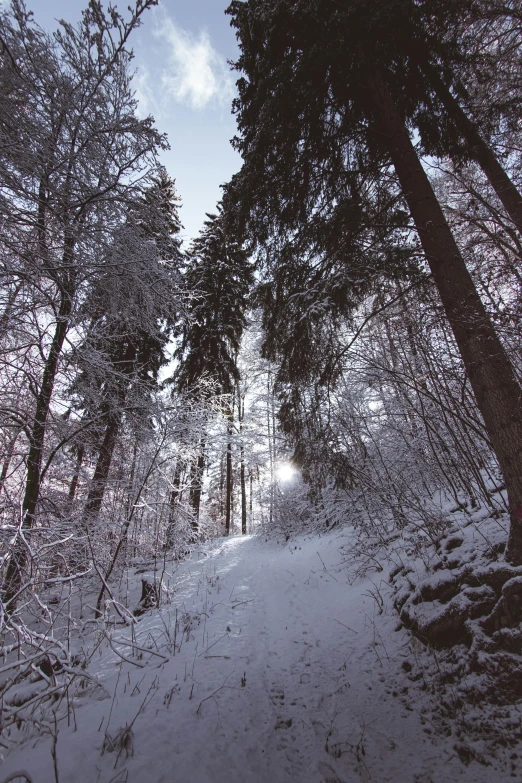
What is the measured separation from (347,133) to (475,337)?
3.87 metres

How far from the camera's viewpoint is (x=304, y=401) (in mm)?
5066

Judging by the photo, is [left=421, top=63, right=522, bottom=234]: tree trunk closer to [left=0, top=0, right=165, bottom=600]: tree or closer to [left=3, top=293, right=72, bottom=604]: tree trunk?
[left=0, top=0, right=165, bottom=600]: tree

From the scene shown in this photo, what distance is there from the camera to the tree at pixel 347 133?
3.41 metres

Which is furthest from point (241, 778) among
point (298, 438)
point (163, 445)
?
point (163, 445)

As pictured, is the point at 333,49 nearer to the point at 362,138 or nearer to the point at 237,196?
the point at 362,138

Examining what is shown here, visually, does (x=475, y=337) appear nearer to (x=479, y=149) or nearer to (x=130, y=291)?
(x=479, y=149)

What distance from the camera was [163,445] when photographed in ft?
24.2

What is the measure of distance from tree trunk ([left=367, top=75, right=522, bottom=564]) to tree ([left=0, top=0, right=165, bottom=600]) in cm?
410

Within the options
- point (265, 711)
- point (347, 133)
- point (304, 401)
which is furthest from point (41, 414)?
point (347, 133)

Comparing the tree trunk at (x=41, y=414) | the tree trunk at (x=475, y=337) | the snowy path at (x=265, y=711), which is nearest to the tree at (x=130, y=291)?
the tree trunk at (x=41, y=414)

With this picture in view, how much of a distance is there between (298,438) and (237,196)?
411cm

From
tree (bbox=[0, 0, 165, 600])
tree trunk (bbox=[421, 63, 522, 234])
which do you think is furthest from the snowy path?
tree trunk (bbox=[421, 63, 522, 234])

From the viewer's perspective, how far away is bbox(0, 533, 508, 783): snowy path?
214 centimetres

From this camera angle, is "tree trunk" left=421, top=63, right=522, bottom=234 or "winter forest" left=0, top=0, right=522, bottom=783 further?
"tree trunk" left=421, top=63, right=522, bottom=234
